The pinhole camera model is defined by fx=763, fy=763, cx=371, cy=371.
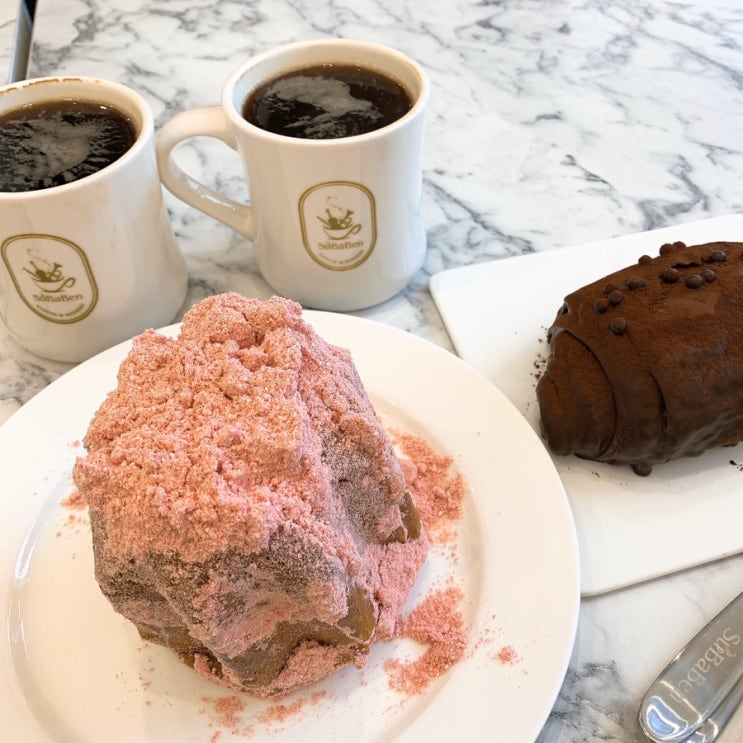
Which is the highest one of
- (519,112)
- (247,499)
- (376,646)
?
(247,499)

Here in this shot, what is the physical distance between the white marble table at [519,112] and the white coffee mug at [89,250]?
0.34 feet

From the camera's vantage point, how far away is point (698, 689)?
69 cm

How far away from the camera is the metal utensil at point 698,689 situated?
0.68 meters

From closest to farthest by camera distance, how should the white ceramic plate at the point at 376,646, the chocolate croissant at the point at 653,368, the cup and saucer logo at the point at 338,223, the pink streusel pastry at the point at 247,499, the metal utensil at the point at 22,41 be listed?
the pink streusel pastry at the point at 247,499 → the white ceramic plate at the point at 376,646 → the chocolate croissant at the point at 653,368 → the cup and saucer logo at the point at 338,223 → the metal utensil at the point at 22,41

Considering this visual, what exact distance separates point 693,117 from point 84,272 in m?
1.14

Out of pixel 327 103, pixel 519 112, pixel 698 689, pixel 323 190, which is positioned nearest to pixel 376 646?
pixel 698 689

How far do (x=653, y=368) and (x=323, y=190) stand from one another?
43 cm

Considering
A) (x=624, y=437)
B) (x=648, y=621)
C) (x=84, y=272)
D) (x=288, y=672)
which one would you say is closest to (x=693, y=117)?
(x=624, y=437)

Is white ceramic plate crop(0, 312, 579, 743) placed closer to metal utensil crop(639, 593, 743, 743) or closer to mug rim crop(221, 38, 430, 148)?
metal utensil crop(639, 593, 743, 743)

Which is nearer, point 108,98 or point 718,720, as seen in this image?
point 718,720

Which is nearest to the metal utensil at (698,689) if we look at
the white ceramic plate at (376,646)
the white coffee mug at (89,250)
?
the white ceramic plate at (376,646)

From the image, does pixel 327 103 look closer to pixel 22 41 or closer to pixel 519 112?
pixel 519 112

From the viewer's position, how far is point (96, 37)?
1.61m

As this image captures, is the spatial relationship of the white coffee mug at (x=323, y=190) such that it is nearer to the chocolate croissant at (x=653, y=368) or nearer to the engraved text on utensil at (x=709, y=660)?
the chocolate croissant at (x=653, y=368)
